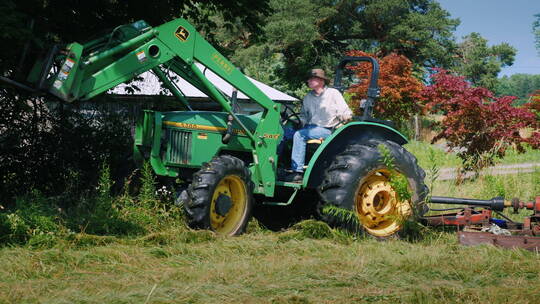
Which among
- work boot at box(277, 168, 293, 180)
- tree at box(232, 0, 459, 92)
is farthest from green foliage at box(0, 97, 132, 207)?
tree at box(232, 0, 459, 92)

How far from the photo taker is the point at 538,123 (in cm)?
1207

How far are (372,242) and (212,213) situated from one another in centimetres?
164

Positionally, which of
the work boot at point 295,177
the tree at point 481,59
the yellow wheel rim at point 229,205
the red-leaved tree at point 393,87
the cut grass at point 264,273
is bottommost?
the cut grass at point 264,273

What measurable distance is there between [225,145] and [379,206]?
1.89 m

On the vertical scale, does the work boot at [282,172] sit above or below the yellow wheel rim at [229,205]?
above

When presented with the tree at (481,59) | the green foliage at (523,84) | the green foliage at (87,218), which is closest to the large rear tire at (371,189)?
the green foliage at (87,218)

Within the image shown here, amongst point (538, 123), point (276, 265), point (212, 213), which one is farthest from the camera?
point (538, 123)

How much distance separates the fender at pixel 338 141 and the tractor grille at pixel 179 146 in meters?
1.27

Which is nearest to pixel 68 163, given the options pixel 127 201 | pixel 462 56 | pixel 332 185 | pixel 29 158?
pixel 29 158

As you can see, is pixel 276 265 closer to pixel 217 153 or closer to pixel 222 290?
pixel 222 290

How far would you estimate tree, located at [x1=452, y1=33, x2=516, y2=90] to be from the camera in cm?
2923

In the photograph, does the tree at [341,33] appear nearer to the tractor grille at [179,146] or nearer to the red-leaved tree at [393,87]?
the red-leaved tree at [393,87]

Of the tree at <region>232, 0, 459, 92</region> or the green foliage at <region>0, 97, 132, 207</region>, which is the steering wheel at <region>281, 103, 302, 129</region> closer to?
the green foliage at <region>0, 97, 132, 207</region>

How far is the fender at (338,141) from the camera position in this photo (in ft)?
23.3
